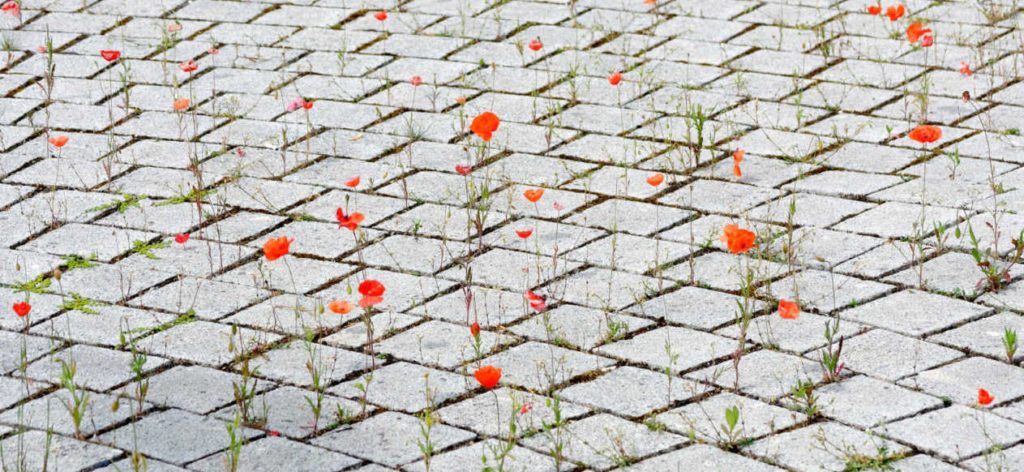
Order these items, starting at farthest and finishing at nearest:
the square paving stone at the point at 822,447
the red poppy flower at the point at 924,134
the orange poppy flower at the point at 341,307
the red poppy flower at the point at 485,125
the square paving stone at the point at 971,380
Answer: the red poppy flower at the point at 924,134 < the red poppy flower at the point at 485,125 < the orange poppy flower at the point at 341,307 < the square paving stone at the point at 971,380 < the square paving stone at the point at 822,447

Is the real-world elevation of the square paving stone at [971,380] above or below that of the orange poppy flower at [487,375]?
below

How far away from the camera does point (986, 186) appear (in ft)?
16.7

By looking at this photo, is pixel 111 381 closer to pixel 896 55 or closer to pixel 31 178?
pixel 31 178

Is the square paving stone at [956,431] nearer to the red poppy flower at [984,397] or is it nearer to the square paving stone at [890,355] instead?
the red poppy flower at [984,397]

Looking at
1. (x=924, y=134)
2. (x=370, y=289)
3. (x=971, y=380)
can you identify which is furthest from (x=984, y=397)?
(x=370, y=289)

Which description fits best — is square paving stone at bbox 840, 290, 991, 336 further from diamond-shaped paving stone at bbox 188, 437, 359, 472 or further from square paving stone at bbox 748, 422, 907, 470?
diamond-shaped paving stone at bbox 188, 437, 359, 472

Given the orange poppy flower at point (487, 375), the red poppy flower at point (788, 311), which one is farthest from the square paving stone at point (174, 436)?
the red poppy flower at point (788, 311)

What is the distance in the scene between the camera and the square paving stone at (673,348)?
4.05 metres

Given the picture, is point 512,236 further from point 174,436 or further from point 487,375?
point 174,436

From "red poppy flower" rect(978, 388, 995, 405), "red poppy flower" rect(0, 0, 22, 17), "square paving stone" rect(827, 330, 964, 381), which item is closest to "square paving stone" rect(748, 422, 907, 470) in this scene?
"red poppy flower" rect(978, 388, 995, 405)

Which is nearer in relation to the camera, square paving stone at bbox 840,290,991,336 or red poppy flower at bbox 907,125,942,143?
square paving stone at bbox 840,290,991,336

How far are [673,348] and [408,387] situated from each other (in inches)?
28.1

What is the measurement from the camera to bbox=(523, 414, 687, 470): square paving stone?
3605mm

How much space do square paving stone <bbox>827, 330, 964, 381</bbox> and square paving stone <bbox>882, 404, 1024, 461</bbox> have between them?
0.23 m
